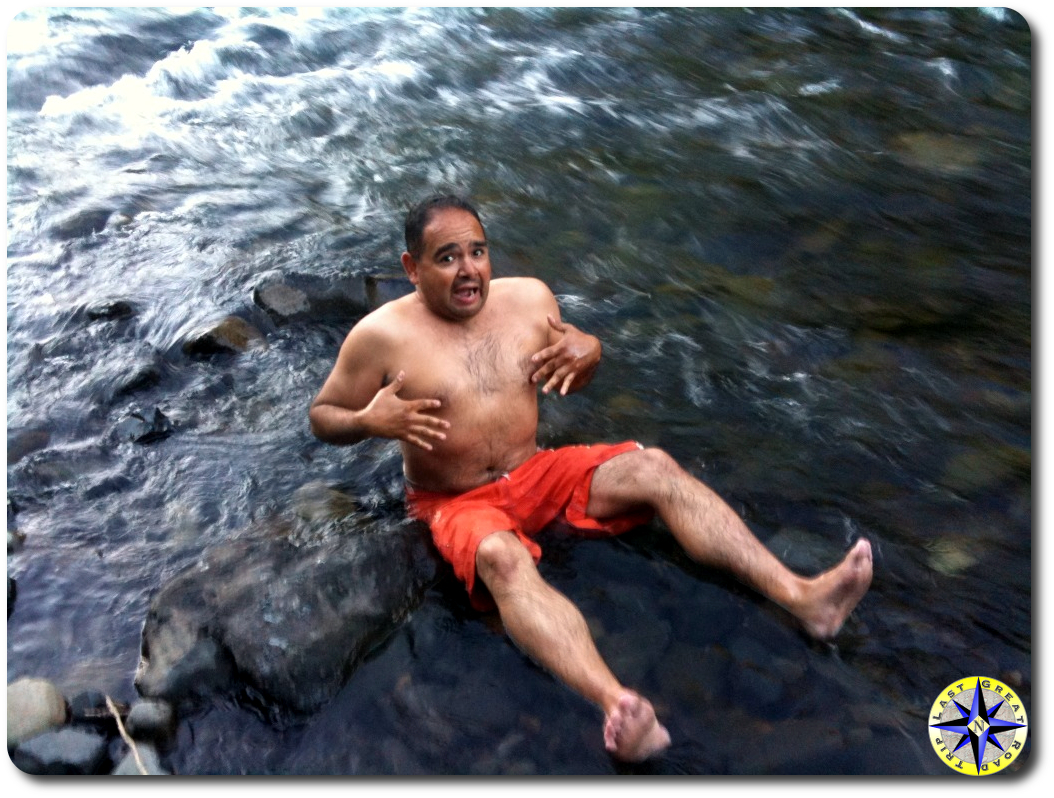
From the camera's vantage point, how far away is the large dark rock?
3338mm

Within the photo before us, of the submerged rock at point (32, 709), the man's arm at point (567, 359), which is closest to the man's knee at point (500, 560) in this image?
the man's arm at point (567, 359)

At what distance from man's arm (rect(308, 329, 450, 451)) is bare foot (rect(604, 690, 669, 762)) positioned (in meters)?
1.07

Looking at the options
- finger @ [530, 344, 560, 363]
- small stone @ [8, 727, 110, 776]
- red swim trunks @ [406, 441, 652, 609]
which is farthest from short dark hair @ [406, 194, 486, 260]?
small stone @ [8, 727, 110, 776]

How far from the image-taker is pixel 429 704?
3.31 metres

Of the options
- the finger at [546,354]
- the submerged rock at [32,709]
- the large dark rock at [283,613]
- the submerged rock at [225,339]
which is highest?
the finger at [546,354]

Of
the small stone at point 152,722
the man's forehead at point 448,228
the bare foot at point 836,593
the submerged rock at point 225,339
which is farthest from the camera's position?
the submerged rock at point 225,339

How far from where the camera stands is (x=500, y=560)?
338cm

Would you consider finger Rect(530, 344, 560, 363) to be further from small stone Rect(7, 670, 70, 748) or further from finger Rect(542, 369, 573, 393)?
small stone Rect(7, 670, 70, 748)

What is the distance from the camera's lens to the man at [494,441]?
3.42 metres

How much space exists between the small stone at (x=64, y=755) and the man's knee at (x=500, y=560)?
1264 mm

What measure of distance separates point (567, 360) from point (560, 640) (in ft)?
3.41

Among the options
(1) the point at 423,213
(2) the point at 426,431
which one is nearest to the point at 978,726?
(2) the point at 426,431

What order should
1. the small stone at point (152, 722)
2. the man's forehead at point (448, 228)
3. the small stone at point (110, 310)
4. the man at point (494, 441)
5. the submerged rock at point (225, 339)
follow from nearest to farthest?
1. the small stone at point (152, 722)
2. the man at point (494, 441)
3. the man's forehead at point (448, 228)
4. the submerged rock at point (225, 339)
5. the small stone at point (110, 310)

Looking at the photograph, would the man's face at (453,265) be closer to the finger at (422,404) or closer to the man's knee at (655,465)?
the finger at (422,404)
